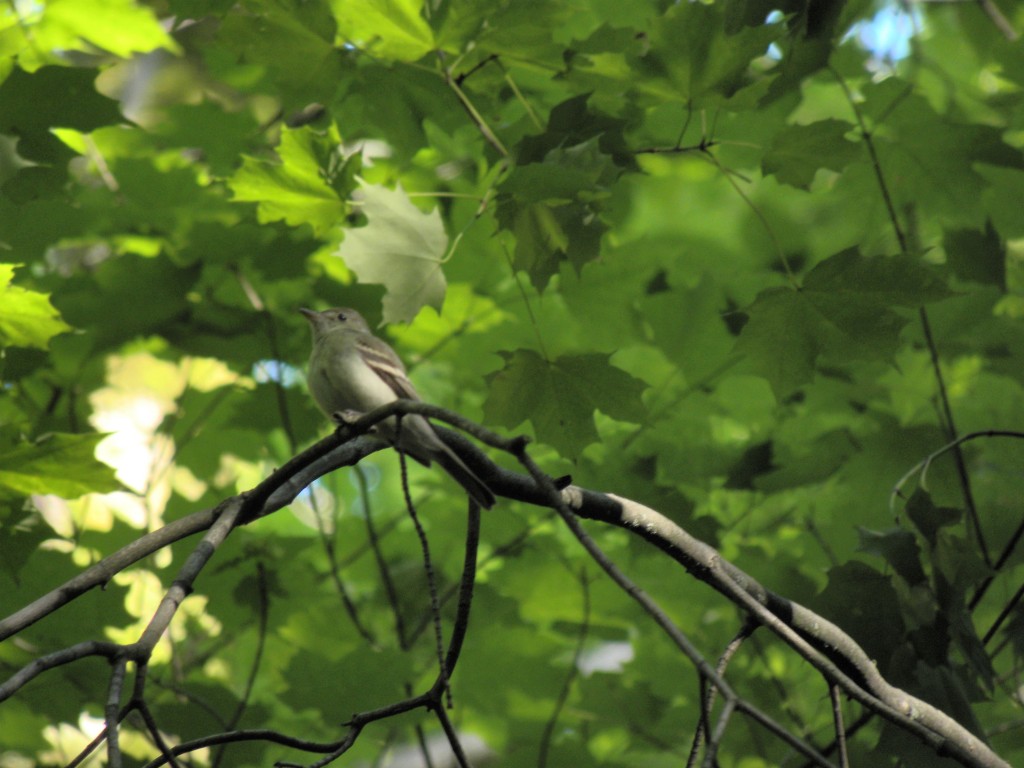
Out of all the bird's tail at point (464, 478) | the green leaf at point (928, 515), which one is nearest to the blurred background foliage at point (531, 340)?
the green leaf at point (928, 515)

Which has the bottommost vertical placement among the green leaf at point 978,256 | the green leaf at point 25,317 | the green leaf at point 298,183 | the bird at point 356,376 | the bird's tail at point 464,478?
the bird's tail at point 464,478

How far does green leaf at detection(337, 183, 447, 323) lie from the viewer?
117 inches

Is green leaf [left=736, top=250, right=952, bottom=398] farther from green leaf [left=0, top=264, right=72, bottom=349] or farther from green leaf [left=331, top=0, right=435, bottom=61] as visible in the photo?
green leaf [left=0, top=264, right=72, bottom=349]

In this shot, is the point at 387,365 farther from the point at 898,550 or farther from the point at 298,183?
the point at 898,550

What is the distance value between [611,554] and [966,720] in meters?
1.95

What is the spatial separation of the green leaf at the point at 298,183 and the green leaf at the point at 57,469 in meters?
→ 1.00

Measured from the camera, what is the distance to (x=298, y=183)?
339 cm

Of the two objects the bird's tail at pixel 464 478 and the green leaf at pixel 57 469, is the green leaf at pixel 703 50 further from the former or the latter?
the green leaf at pixel 57 469

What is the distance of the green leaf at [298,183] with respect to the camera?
333 centimetres

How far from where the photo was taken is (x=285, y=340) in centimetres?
462

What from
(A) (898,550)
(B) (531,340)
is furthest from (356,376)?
(A) (898,550)

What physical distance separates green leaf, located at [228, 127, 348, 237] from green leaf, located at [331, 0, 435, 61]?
1.19 feet

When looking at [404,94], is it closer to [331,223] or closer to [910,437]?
[331,223]

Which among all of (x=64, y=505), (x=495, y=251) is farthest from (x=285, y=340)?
(x=64, y=505)
